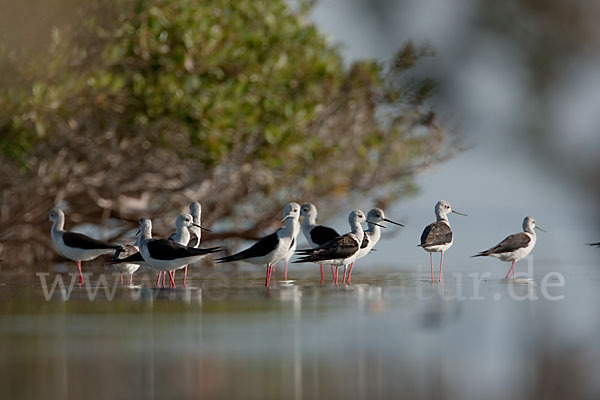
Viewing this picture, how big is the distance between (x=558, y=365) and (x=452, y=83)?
3087 mm

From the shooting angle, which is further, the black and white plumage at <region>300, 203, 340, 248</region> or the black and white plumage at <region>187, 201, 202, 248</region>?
the black and white plumage at <region>300, 203, 340, 248</region>

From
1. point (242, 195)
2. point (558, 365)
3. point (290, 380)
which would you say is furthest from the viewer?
point (242, 195)

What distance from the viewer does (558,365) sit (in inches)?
271

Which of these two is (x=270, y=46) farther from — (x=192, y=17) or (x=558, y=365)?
(x=558, y=365)

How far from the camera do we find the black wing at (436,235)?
615 inches

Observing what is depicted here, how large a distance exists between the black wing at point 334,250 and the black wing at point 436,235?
139 cm

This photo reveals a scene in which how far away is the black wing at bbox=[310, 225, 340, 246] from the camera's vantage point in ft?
54.5

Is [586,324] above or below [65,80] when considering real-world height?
below

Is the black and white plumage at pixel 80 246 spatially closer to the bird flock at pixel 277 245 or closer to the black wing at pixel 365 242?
the bird flock at pixel 277 245

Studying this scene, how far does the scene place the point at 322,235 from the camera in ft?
55.2

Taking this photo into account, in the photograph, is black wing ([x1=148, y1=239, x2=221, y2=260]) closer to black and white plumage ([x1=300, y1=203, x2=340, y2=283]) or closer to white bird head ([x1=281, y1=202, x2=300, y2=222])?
white bird head ([x1=281, y1=202, x2=300, y2=222])

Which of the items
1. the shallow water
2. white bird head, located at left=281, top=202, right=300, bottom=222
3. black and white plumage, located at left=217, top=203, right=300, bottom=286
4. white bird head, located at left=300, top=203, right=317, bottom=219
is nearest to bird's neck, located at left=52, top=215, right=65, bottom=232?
the shallow water

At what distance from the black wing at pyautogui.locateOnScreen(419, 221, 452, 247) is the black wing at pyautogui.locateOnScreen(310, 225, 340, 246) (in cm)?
158

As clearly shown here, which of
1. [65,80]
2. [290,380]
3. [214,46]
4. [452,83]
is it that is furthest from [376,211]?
[452,83]
